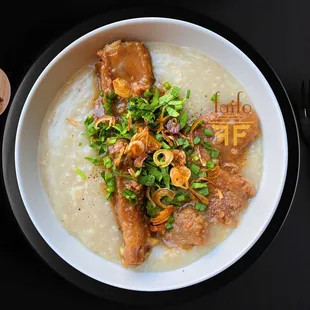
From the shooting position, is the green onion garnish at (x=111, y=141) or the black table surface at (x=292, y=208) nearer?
the green onion garnish at (x=111, y=141)

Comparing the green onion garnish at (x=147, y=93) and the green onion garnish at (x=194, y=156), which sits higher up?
the green onion garnish at (x=147, y=93)

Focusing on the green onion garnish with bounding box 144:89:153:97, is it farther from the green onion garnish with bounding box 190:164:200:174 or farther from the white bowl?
the green onion garnish with bounding box 190:164:200:174

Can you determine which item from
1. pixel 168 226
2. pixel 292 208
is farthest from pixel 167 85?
pixel 292 208

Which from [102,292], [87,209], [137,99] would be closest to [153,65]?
[137,99]

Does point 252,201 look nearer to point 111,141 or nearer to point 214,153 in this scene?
point 214,153

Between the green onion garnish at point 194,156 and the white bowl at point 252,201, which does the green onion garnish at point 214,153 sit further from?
the white bowl at point 252,201

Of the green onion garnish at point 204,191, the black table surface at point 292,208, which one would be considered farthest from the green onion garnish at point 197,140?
the black table surface at point 292,208

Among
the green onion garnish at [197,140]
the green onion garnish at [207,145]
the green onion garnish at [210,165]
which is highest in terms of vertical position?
the green onion garnish at [197,140]
